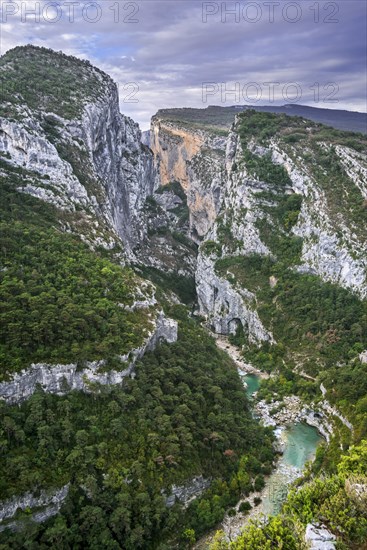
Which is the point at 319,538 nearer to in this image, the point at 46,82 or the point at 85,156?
the point at 85,156

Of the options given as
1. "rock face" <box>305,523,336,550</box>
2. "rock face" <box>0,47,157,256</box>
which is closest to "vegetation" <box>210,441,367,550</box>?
"rock face" <box>305,523,336,550</box>

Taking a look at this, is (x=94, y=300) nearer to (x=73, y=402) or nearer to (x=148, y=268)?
(x=73, y=402)

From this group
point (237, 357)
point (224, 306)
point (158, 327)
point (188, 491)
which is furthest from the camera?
point (224, 306)

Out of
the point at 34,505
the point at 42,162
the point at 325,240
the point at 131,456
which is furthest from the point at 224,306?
the point at 34,505

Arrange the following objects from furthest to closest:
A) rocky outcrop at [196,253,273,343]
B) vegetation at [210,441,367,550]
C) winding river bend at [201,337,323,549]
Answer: rocky outcrop at [196,253,273,343] → winding river bend at [201,337,323,549] → vegetation at [210,441,367,550]

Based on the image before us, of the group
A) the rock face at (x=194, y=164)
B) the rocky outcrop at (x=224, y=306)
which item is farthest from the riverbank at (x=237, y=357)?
the rock face at (x=194, y=164)

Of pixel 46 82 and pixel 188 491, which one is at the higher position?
pixel 46 82

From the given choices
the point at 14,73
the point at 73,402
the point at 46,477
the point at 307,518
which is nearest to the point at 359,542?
the point at 307,518

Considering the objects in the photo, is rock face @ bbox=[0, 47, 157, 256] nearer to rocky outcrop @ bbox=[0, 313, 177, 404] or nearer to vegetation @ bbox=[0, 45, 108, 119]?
vegetation @ bbox=[0, 45, 108, 119]
